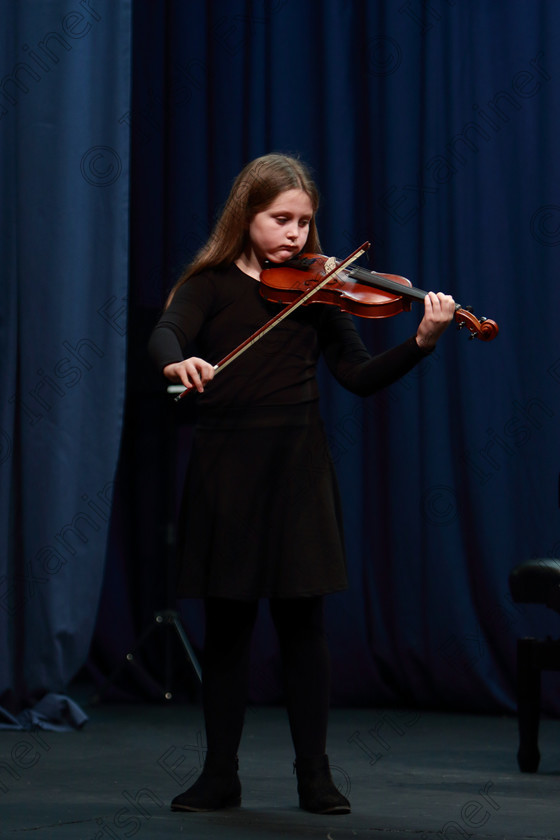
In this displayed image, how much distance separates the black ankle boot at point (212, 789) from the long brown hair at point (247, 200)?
79 centimetres

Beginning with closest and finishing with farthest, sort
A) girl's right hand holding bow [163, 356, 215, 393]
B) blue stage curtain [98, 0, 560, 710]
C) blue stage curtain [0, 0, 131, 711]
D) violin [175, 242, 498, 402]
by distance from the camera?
1. girl's right hand holding bow [163, 356, 215, 393]
2. violin [175, 242, 498, 402]
3. blue stage curtain [0, 0, 131, 711]
4. blue stage curtain [98, 0, 560, 710]

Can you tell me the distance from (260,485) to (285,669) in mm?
325

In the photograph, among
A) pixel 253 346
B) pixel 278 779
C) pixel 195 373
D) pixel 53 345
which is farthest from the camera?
pixel 53 345

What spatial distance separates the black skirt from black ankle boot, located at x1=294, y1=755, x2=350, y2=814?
294mm

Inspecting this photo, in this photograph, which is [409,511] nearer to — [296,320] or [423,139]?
[423,139]

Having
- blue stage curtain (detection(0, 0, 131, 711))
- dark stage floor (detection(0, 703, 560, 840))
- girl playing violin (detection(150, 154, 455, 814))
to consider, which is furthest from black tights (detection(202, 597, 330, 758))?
blue stage curtain (detection(0, 0, 131, 711))

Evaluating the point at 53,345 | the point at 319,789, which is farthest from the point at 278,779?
the point at 53,345

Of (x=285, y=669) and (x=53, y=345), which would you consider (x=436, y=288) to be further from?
(x=285, y=669)

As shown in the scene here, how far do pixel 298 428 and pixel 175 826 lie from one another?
68cm

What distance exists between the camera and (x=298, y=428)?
6.59ft

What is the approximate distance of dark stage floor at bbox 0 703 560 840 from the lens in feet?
6.23

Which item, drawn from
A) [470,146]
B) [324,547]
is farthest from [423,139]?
[324,547]

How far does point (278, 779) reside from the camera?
238cm

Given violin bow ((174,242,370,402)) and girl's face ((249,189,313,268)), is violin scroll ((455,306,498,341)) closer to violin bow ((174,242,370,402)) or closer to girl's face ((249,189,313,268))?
violin bow ((174,242,370,402))
